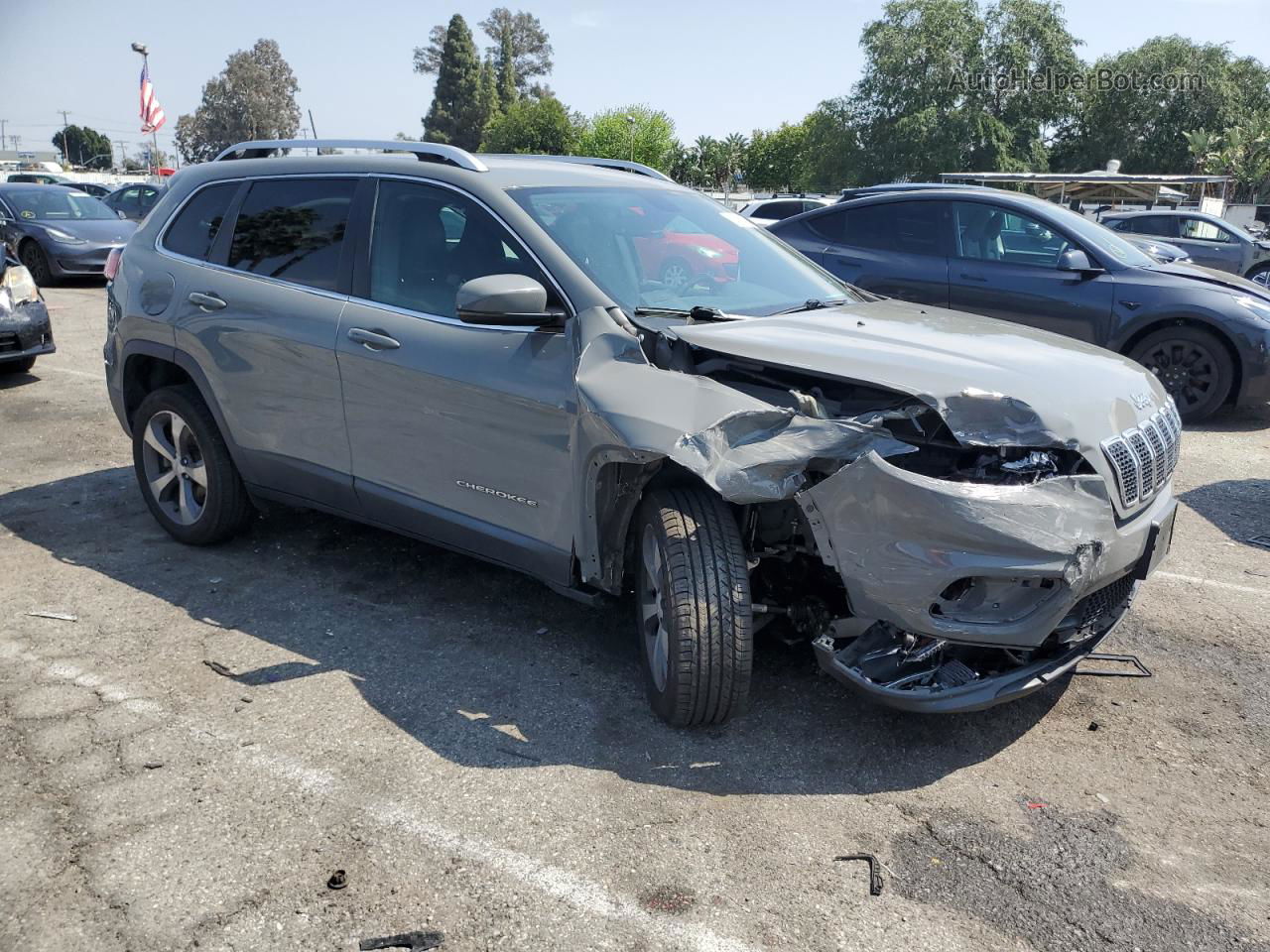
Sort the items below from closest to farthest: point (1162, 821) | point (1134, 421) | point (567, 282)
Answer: point (1162, 821) → point (1134, 421) → point (567, 282)

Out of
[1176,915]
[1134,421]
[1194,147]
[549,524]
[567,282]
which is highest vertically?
[1194,147]

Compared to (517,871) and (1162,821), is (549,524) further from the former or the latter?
(1162,821)

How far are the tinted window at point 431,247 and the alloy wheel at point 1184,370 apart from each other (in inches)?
242

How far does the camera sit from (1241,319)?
300 inches

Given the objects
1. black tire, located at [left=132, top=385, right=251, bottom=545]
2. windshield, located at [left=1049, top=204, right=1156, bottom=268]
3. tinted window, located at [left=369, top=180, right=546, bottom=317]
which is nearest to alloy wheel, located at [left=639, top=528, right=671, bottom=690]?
tinted window, located at [left=369, top=180, right=546, bottom=317]

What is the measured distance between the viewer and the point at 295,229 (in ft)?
14.6

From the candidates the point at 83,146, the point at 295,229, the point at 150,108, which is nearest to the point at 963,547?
the point at 295,229

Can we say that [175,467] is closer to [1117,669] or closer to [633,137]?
[1117,669]

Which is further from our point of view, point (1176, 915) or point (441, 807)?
point (441, 807)

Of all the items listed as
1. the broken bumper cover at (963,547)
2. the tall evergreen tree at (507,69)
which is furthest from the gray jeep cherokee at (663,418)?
the tall evergreen tree at (507,69)

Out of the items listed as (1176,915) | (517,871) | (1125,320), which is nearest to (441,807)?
(517,871)

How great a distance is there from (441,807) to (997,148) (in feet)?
204

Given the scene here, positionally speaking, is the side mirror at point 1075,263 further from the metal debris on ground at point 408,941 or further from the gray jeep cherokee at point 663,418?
the metal debris on ground at point 408,941

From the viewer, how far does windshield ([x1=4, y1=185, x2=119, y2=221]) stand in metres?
15.7
